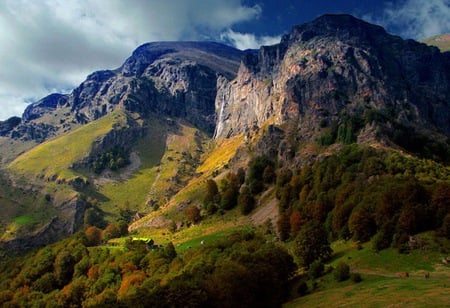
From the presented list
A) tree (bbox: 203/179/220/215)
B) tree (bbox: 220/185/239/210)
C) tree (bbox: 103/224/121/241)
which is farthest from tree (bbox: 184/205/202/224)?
tree (bbox: 103/224/121/241)

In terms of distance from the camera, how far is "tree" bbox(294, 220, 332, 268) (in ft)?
257

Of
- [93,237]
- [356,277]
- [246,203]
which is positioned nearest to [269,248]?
[356,277]

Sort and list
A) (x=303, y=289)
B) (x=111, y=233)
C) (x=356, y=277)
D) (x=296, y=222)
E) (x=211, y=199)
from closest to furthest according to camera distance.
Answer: (x=356, y=277), (x=303, y=289), (x=296, y=222), (x=211, y=199), (x=111, y=233)

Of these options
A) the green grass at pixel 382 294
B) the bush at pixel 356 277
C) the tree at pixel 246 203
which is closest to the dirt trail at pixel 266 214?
the tree at pixel 246 203

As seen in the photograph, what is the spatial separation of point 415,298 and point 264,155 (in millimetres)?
124858

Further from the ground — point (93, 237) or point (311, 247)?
point (93, 237)

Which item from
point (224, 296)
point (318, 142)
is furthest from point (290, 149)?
point (224, 296)

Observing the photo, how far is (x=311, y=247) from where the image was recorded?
7825 centimetres

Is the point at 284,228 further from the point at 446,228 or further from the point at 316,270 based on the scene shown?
the point at 446,228

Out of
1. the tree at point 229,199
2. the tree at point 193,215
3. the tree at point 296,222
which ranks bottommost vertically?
the tree at point 296,222

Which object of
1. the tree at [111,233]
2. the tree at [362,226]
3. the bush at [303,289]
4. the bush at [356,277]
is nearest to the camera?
the bush at [356,277]

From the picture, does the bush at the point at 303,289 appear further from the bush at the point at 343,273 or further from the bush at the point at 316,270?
the bush at the point at 343,273

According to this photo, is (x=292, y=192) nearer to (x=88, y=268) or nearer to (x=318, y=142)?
(x=318, y=142)

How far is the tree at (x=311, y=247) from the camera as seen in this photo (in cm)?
7819
